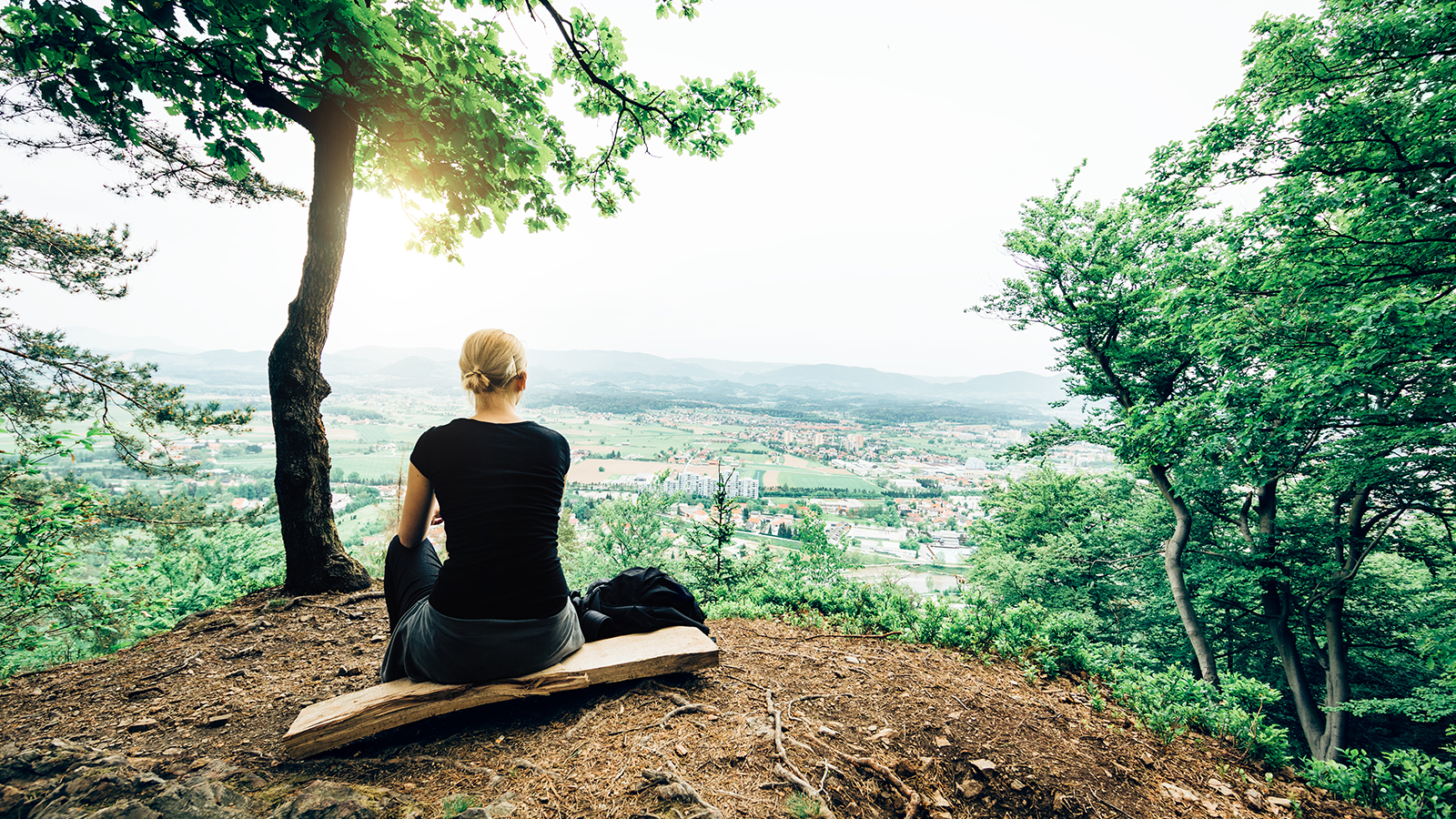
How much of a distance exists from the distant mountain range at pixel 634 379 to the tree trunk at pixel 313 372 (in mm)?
1190

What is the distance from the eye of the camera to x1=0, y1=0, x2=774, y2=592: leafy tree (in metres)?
2.87

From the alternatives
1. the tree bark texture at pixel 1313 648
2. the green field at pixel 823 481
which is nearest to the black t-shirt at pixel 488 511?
the tree bark texture at pixel 1313 648

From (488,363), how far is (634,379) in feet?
309

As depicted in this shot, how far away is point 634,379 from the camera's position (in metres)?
94.8

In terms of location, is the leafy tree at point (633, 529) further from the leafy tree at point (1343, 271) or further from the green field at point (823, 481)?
the green field at point (823, 481)

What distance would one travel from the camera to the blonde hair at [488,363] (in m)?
2.37

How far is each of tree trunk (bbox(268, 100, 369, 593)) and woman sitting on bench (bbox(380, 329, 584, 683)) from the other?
2.77 m

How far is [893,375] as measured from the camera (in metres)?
161

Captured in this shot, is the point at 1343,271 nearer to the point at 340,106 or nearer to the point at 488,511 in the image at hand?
the point at 488,511

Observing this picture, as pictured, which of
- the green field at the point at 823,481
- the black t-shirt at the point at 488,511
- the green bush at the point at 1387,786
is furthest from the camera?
the green field at the point at 823,481

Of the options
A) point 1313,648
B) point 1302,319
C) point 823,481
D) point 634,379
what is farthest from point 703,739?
point 634,379

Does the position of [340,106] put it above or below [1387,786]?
above

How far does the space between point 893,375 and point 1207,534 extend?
155m

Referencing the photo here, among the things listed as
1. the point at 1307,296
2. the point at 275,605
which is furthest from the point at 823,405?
the point at 275,605
